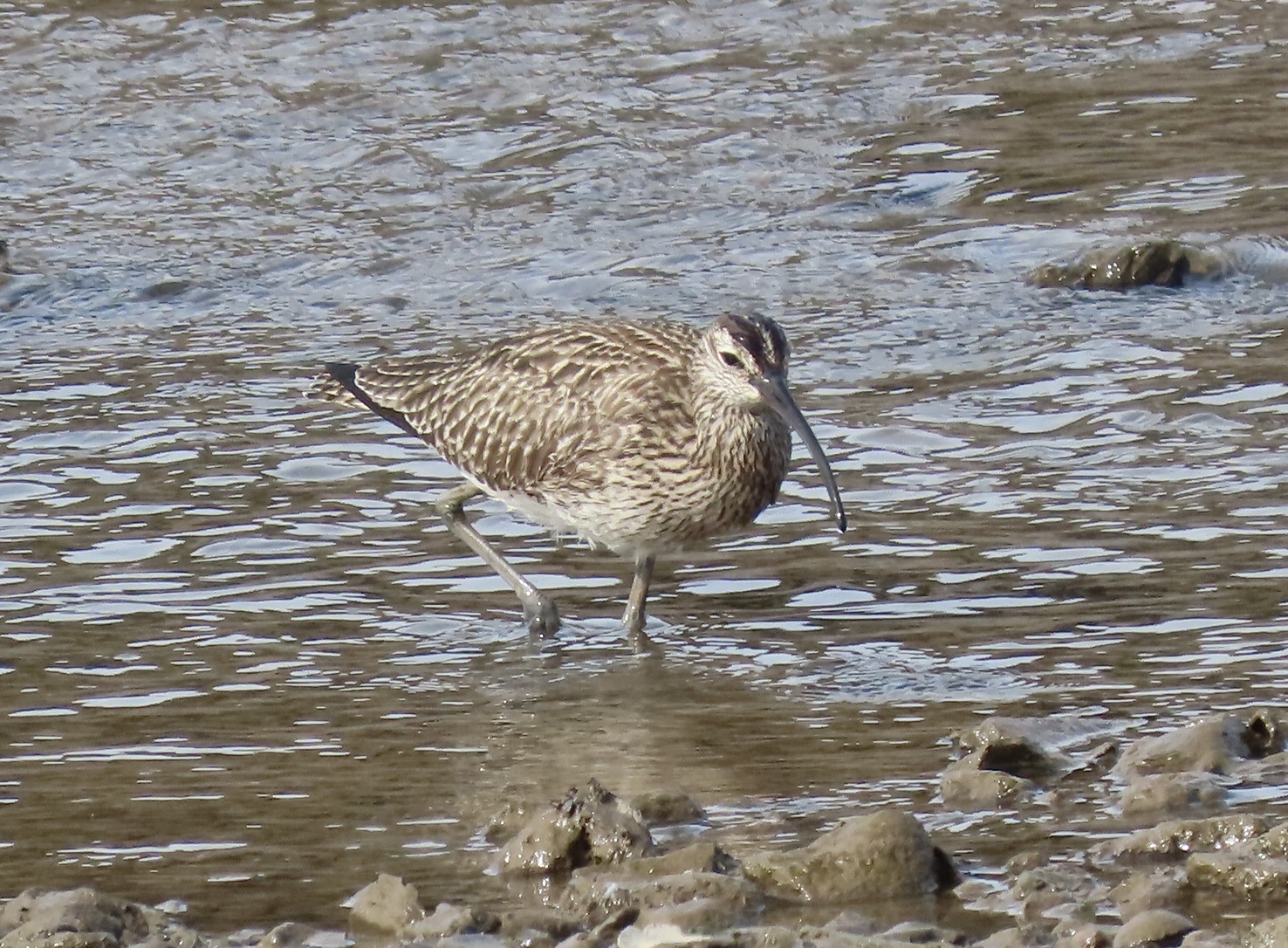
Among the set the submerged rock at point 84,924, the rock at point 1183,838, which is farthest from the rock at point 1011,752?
the submerged rock at point 84,924

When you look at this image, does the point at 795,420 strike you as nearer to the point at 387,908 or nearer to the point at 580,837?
the point at 580,837

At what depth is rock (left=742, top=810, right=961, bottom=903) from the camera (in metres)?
5.57

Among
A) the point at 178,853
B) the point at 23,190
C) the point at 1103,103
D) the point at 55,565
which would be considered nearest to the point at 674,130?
the point at 1103,103

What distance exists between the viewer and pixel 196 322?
474 inches

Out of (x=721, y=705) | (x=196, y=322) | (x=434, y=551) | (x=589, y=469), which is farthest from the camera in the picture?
(x=196, y=322)

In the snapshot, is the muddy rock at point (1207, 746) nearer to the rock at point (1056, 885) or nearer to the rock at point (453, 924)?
the rock at point (1056, 885)

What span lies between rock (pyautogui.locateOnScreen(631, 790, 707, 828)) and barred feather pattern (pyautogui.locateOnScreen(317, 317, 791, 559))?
2169 mm

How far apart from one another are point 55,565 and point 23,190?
20.6 ft

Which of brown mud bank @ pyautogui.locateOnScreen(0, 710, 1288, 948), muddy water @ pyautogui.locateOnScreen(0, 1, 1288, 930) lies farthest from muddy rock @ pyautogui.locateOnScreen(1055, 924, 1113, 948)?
muddy water @ pyautogui.locateOnScreen(0, 1, 1288, 930)

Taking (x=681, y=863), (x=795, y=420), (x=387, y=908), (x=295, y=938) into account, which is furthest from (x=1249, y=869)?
(x=795, y=420)

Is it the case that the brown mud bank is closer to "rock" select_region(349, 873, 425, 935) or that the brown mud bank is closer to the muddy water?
"rock" select_region(349, 873, 425, 935)

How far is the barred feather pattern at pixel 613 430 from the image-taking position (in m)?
8.39

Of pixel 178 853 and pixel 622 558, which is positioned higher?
pixel 178 853

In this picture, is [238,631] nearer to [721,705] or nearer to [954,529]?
[721,705]
